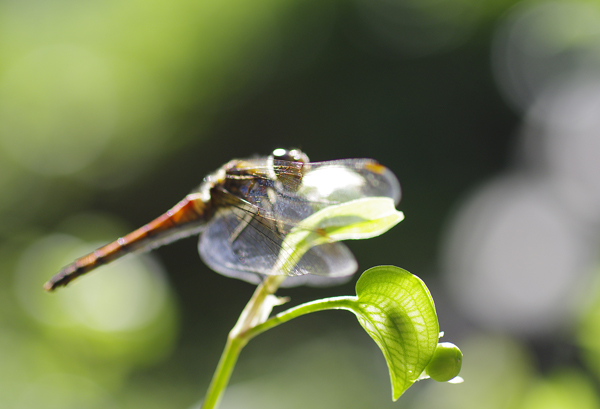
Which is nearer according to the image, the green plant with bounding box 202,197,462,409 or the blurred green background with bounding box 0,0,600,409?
the green plant with bounding box 202,197,462,409

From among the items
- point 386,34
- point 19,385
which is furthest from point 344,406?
point 386,34

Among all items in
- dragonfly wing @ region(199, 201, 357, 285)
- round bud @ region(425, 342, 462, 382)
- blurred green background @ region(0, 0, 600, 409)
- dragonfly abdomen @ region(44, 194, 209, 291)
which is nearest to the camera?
round bud @ region(425, 342, 462, 382)

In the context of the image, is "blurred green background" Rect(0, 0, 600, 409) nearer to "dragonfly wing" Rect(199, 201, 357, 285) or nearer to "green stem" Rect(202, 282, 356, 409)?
"dragonfly wing" Rect(199, 201, 357, 285)

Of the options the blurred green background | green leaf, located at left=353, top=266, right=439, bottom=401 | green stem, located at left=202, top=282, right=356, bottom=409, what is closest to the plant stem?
green stem, located at left=202, top=282, right=356, bottom=409

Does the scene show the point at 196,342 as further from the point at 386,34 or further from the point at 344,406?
the point at 386,34

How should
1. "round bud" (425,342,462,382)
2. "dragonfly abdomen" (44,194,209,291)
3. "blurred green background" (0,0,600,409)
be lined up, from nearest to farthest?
"round bud" (425,342,462,382)
"dragonfly abdomen" (44,194,209,291)
"blurred green background" (0,0,600,409)

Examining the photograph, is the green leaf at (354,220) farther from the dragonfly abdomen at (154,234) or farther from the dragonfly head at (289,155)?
the dragonfly abdomen at (154,234)
